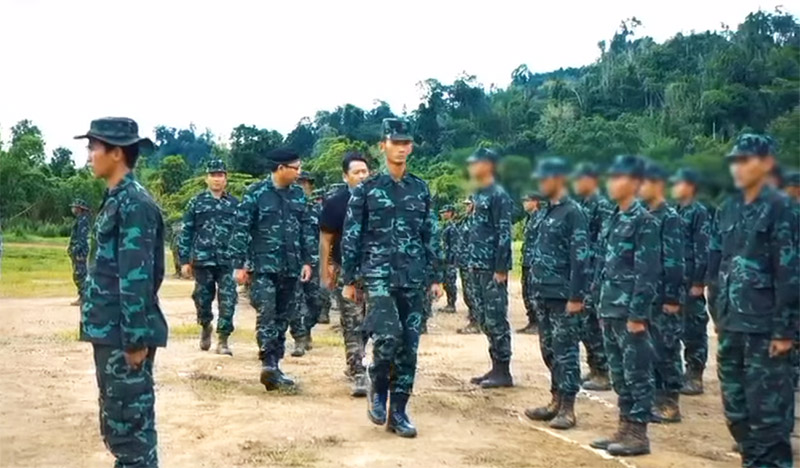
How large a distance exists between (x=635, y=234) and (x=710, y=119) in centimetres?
105

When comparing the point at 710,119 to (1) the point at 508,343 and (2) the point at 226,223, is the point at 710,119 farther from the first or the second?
→ (2) the point at 226,223

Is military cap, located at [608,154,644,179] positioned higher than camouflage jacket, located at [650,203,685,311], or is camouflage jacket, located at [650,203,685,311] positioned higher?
military cap, located at [608,154,644,179]

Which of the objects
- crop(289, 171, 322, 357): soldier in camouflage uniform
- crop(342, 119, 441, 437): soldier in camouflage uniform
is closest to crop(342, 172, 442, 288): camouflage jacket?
crop(342, 119, 441, 437): soldier in camouflage uniform

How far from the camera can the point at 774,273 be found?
195 inches

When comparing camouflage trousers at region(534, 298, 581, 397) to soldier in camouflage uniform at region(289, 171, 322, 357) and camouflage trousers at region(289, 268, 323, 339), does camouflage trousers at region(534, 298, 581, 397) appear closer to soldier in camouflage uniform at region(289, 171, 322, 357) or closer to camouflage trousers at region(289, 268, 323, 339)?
soldier in camouflage uniform at region(289, 171, 322, 357)

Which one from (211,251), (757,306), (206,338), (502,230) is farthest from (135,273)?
(206,338)

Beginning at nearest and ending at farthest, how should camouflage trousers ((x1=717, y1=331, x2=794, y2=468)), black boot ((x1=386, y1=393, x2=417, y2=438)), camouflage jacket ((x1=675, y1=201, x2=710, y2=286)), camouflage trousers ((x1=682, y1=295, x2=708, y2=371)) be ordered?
camouflage trousers ((x1=717, y1=331, x2=794, y2=468)), black boot ((x1=386, y1=393, x2=417, y2=438)), camouflage jacket ((x1=675, y1=201, x2=710, y2=286)), camouflage trousers ((x1=682, y1=295, x2=708, y2=371))

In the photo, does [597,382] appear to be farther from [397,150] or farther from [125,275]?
[125,275]

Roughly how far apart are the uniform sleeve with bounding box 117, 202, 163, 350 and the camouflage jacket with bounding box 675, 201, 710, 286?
14.1 ft

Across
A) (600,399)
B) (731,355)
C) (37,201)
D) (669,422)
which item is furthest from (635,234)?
(37,201)

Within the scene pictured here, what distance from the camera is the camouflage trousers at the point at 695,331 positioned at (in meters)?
8.16

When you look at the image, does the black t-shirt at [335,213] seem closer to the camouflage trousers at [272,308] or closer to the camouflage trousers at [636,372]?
the camouflage trousers at [272,308]

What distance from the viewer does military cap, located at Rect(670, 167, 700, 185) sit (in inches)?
188

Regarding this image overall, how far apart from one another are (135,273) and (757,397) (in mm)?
3378
